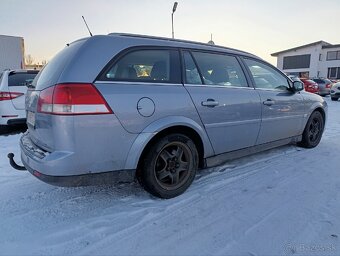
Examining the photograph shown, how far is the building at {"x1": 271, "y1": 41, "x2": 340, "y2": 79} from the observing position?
4534 cm

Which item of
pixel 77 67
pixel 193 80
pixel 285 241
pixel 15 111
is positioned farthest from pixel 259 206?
pixel 15 111

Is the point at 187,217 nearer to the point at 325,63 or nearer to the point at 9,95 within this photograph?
the point at 9,95

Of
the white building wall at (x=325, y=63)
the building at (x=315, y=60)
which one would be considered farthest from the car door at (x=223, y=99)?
the white building wall at (x=325, y=63)

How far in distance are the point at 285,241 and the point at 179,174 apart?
4.17ft

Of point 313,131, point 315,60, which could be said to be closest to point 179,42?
point 313,131

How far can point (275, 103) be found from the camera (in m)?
4.29

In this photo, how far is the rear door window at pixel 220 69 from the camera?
3486 mm

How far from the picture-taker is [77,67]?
8.37 ft

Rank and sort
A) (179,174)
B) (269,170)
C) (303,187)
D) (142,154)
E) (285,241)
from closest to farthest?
(285,241)
(142,154)
(179,174)
(303,187)
(269,170)

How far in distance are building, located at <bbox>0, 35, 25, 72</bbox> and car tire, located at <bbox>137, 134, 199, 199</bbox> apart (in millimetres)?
26184

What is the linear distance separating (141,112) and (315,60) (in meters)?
51.1

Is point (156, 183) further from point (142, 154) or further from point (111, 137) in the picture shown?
point (111, 137)

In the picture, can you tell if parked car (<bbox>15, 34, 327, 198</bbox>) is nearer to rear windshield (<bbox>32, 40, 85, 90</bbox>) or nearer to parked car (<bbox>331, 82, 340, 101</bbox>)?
rear windshield (<bbox>32, 40, 85, 90</bbox>)

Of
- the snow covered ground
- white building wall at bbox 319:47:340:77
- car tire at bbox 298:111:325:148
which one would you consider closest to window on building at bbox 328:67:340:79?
white building wall at bbox 319:47:340:77
